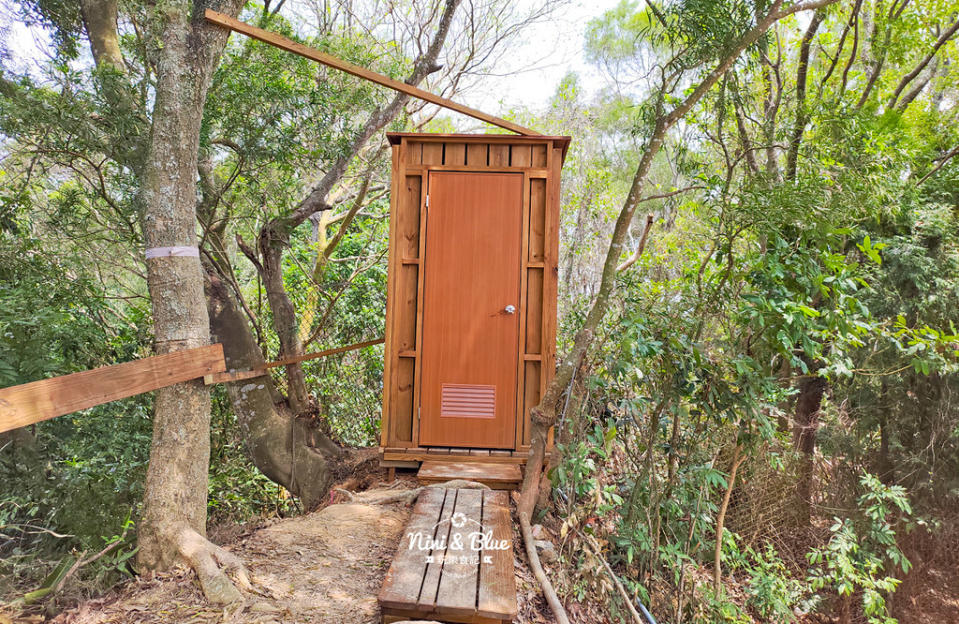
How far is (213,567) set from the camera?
110 inches

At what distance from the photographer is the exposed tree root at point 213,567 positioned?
265cm

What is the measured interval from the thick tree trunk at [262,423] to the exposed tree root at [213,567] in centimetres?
219

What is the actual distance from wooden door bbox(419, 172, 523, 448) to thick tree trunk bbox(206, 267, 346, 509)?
1.40 metres

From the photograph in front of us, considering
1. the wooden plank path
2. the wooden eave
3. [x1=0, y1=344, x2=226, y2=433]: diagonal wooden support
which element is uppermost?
the wooden eave

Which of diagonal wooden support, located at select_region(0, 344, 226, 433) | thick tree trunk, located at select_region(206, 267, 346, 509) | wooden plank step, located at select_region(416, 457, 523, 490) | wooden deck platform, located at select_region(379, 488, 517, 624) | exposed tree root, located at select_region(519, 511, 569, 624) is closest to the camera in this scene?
diagonal wooden support, located at select_region(0, 344, 226, 433)

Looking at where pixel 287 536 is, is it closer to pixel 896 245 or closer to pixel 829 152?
pixel 829 152

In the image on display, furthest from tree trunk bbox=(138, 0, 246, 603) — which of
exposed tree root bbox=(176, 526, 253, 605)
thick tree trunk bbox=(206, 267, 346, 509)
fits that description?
thick tree trunk bbox=(206, 267, 346, 509)

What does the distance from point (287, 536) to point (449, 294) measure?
2.03 metres

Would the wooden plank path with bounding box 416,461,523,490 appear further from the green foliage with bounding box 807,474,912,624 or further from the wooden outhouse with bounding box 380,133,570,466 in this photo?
the green foliage with bounding box 807,474,912,624

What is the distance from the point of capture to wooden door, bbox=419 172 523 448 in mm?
4512

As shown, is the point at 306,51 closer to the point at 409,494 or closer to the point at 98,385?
the point at 98,385

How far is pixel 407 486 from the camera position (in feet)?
14.1

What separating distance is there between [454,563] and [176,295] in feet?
6.61

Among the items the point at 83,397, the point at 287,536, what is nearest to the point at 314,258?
the point at 287,536
